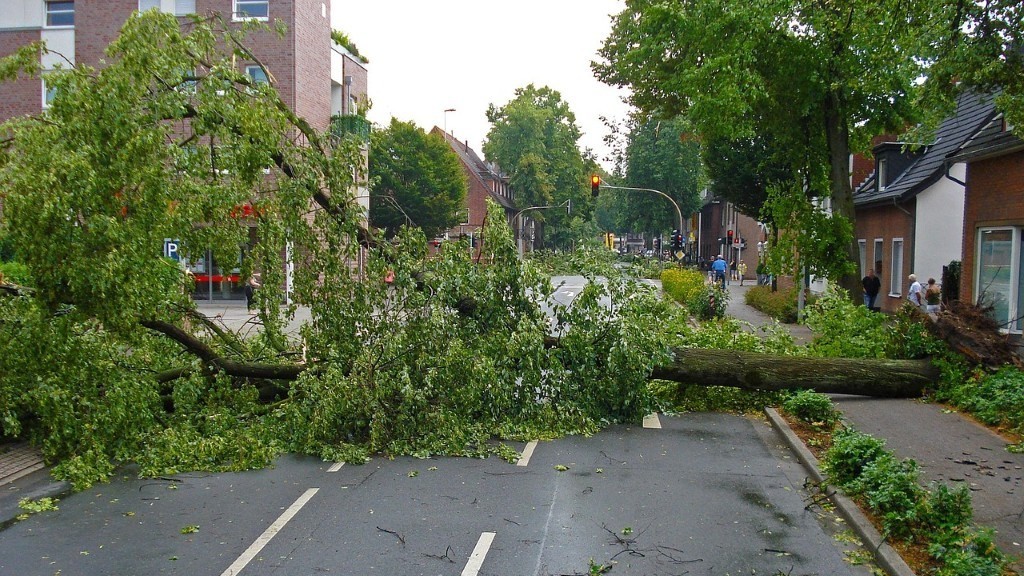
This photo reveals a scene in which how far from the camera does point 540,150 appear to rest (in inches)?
2911

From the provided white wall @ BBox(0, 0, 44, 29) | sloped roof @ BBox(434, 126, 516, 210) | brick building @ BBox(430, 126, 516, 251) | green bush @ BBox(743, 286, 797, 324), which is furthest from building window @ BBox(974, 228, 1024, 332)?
sloped roof @ BBox(434, 126, 516, 210)

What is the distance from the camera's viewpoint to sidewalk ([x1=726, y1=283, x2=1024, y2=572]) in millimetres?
6508

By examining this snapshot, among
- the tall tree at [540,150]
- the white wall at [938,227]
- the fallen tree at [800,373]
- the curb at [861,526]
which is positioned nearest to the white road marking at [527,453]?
the fallen tree at [800,373]

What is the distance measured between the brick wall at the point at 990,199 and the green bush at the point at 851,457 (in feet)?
31.5

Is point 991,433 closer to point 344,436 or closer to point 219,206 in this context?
point 344,436

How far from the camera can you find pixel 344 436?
9.28 metres

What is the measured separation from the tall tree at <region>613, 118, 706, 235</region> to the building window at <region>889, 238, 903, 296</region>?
37.6 metres

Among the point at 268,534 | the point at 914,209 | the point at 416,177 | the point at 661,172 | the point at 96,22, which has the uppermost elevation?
the point at 96,22

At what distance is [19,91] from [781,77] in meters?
28.2

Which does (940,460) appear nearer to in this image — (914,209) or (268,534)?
(268,534)

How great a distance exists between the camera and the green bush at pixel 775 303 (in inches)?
969

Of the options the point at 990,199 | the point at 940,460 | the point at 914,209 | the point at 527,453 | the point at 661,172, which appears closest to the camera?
the point at 940,460

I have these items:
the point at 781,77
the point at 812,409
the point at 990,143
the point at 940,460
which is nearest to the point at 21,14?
the point at 781,77

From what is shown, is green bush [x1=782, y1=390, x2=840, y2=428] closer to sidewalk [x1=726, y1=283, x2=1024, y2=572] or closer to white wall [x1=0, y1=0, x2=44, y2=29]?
sidewalk [x1=726, y1=283, x2=1024, y2=572]
